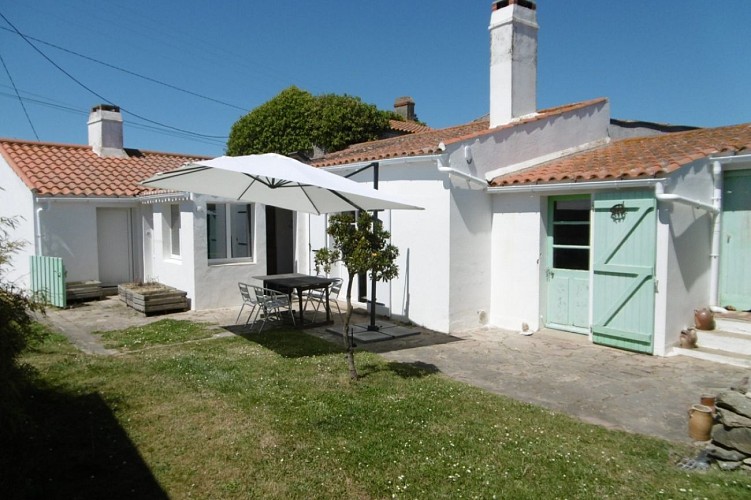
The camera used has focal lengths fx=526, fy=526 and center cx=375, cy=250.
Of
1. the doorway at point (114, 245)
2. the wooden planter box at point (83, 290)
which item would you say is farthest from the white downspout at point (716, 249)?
the doorway at point (114, 245)

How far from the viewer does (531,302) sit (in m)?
10.0

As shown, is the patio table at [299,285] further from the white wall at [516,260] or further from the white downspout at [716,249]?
the white downspout at [716,249]

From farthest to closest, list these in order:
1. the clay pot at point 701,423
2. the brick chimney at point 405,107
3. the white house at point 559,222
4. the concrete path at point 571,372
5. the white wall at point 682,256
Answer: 1. the brick chimney at point 405,107
2. the white house at point 559,222
3. the white wall at point 682,256
4. the concrete path at point 571,372
5. the clay pot at point 701,423

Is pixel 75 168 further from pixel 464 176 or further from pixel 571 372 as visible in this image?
pixel 571 372

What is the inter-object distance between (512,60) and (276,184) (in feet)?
20.1

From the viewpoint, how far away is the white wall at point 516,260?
9.93 m

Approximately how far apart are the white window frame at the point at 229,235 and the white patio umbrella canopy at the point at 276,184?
342 centimetres

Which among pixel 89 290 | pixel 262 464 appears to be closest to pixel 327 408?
pixel 262 464

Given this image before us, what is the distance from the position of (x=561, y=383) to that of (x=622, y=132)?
10.8 m

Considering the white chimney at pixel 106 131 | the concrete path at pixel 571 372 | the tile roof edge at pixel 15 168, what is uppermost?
the white chimney at pixel 106 131

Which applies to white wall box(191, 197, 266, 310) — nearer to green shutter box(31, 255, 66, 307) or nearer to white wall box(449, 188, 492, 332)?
green shutter box(31, 255, 66, 307)

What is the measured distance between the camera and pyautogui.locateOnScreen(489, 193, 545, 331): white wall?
9.93m

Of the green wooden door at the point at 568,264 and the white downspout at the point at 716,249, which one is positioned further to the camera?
the green wooden door at the point at 568,264

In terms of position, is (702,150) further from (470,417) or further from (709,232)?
(470,417)
